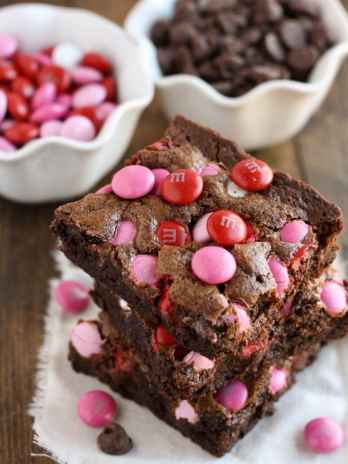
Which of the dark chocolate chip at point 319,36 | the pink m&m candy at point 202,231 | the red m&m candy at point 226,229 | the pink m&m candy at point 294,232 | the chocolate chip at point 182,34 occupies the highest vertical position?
the pink m&m candy at point 294,232

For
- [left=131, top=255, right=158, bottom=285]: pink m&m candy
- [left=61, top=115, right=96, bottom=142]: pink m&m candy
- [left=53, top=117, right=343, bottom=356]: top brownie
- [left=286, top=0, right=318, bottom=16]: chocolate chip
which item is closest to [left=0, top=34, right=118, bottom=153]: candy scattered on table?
[left=61, top=115, right=96, bottom=142]: pink m&m candy

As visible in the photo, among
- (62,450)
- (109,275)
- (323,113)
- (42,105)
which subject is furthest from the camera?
(323,113)

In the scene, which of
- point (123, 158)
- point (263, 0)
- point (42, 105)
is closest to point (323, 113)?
point (263, 0)

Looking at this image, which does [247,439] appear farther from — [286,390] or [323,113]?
[323,113]

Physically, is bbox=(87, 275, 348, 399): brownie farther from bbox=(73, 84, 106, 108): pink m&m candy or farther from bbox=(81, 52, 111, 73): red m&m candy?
bbox=(81, 52, 111, 73): red m&m candy

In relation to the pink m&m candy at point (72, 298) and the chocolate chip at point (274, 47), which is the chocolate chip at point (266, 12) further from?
the pink m&m candy at point (72, 298)

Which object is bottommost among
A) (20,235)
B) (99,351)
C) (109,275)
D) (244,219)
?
(20,235)

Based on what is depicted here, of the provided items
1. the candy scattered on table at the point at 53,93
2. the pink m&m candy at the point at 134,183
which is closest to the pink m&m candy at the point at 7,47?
the candy scattered on table at the point at 53,93

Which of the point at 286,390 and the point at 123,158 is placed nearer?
the point at 286,390
